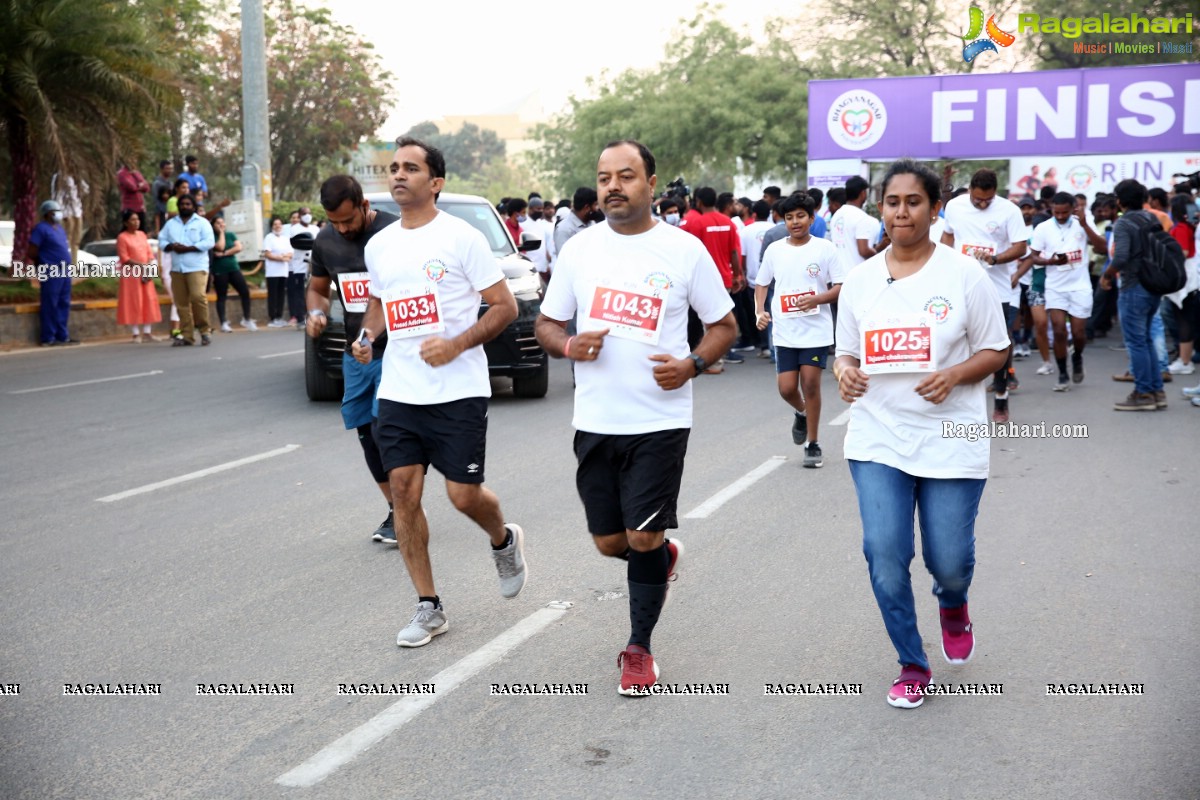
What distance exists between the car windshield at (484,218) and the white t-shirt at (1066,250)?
5216 mm

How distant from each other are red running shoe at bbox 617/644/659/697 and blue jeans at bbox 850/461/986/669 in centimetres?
84

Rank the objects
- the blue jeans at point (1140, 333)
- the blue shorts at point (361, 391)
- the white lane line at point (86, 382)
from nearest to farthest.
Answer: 1. the blue shorts at point (361, 391)
2. the blue jeans at point (1140, 333)
3. the white lane line at point (86, 382)

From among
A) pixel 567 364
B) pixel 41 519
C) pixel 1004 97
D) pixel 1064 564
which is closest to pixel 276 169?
pixel 1004 97

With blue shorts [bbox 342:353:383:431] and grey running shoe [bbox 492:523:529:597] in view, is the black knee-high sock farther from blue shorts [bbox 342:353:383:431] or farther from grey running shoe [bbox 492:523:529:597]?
blue shorts [bbox 342:353:383:431]

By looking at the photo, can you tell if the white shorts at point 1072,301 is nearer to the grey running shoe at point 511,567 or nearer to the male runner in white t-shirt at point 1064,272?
A: the male runner in white t-shirt at point 1064,272

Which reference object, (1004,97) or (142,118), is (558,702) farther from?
(1004,97)

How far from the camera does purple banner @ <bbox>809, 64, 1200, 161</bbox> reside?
23.4m

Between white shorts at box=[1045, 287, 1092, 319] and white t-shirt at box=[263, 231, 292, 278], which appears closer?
white shorts at box=[1045, 287, 1092, 319]

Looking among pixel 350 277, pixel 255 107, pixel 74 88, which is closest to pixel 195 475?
pixel 350 277

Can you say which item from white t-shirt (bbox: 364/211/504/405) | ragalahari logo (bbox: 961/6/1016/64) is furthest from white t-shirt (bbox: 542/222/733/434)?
ragalahari logo (bbox: 961/6/1016/64)

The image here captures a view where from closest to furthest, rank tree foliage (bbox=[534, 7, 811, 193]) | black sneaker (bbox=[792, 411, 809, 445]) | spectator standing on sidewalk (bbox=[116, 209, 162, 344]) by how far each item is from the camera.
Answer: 1. black sneaker (bbox=[792, 411, 809, 445])
2. spectator standing on sidewalk (bbox=[116, 209, 162, 344])
3. tree foliage (bbox=[534, 7, 811, 193])

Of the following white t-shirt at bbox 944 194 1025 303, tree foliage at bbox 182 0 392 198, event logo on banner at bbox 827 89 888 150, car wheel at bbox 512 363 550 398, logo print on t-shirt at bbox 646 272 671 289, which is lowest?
car wheel at bbox 512 363 550 398

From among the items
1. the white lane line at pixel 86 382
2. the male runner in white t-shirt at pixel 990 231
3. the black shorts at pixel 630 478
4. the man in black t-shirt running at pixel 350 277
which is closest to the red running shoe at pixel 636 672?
the black shorts at pixel 630 478

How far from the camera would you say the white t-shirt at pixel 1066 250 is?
491 inches
